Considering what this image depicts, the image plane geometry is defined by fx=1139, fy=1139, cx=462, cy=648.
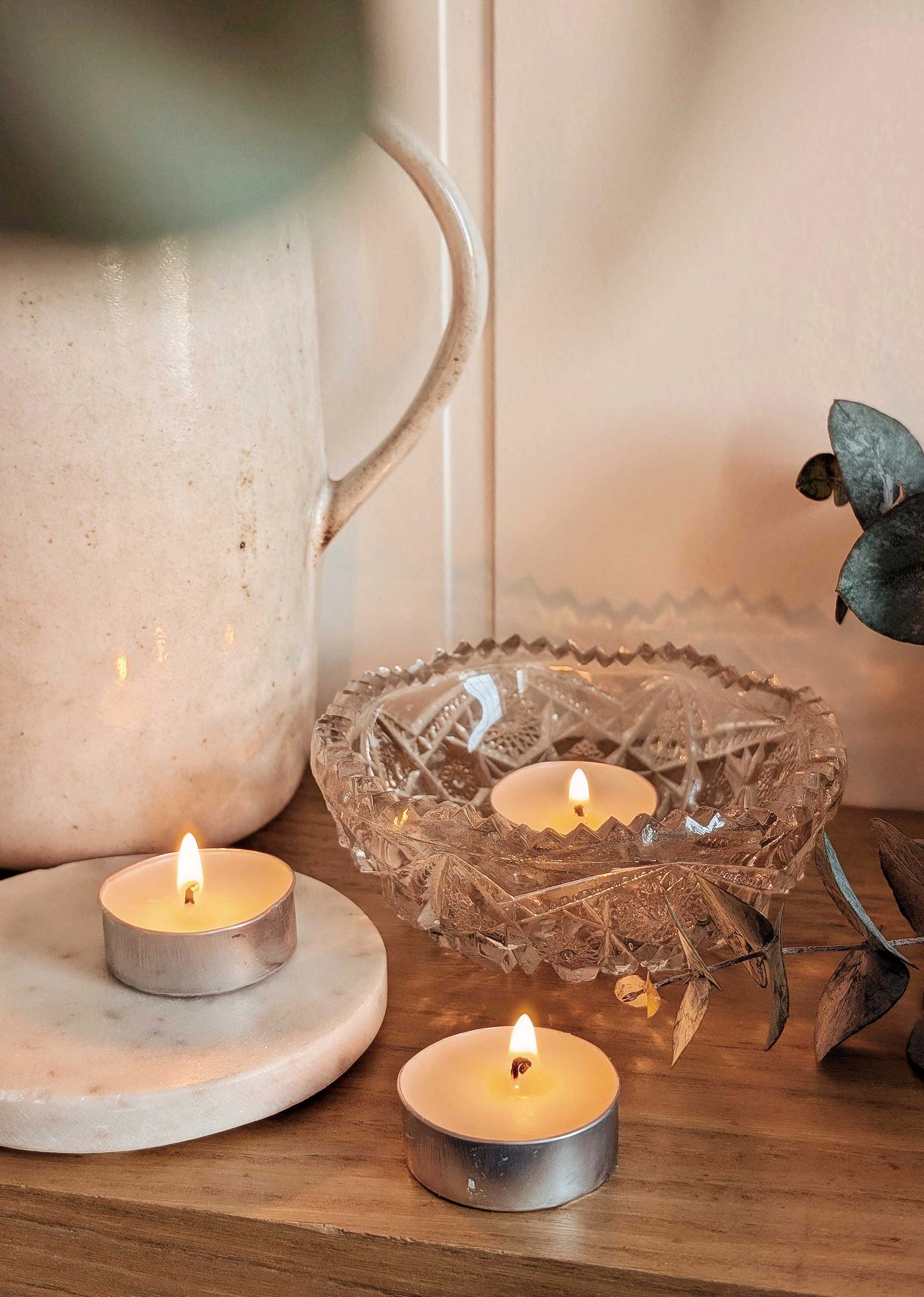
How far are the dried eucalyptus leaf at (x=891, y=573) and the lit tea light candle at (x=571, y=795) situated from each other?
0.45ft

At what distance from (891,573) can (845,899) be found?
0.60 ft

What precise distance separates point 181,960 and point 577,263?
420mm

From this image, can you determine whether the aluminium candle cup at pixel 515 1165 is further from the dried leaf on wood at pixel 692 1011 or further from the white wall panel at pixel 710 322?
the white wall panel at pixel 710 322

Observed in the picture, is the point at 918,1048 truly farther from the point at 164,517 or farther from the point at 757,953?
the point at 164,517

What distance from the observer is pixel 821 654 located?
0.66 m

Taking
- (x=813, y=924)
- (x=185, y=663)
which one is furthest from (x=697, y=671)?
(x=185, y=663)

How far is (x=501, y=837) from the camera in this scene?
417 millimetres

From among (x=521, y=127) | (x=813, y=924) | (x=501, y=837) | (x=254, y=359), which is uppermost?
(x=521, y=127)

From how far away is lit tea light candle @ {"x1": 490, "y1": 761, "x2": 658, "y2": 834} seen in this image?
1.84 ft

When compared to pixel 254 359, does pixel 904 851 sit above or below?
below

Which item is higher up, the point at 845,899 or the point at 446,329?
the point at 446,329

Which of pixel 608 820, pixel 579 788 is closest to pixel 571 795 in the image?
pixel 579 788

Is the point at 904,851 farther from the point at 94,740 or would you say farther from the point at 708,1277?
the point at 94,740

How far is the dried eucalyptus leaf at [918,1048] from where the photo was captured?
422mm
